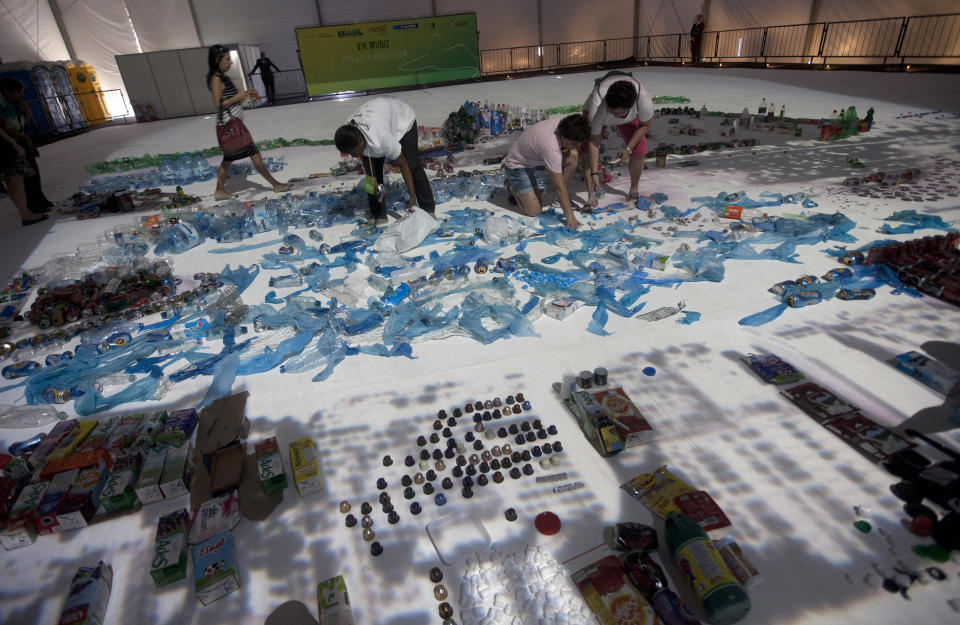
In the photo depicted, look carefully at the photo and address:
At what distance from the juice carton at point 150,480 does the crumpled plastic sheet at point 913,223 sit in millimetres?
5089

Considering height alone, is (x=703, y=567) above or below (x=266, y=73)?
below

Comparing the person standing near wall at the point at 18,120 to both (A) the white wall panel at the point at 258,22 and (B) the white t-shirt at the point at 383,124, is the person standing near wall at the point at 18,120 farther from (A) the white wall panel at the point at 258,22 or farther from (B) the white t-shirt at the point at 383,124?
(A) the white wall panel at the point at 258,22

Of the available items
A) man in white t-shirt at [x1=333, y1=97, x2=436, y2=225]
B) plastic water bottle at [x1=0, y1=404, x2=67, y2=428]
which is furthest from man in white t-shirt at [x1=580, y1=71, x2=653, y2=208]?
plastic water bottle at [x1=0, y1=404, x2=67, y2=428]

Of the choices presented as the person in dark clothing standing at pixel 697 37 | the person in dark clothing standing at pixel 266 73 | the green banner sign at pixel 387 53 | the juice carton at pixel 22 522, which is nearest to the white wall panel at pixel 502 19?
the green banner sign at pixel 387 53

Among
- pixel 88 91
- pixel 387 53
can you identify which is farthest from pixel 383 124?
pixel 88 91

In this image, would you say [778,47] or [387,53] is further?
[778,47]

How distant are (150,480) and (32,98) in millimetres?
15883

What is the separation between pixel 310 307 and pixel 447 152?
15.8 ft

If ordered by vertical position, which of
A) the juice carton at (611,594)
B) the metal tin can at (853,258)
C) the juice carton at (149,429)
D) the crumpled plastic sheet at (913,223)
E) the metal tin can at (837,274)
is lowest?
the juice carton at (611,594)

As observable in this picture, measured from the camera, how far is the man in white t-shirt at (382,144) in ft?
13.0

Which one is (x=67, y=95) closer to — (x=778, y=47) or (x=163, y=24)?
(x=163, y=24)

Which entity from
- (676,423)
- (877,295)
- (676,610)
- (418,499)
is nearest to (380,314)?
(418,499)

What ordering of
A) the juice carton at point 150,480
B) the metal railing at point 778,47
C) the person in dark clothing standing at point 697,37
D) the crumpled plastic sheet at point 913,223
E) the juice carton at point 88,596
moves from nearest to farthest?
the juice carton at point 88,596
the juice carton at point 150,480
the crumpled plastic sheet at point 913,223
the metal railing at point 778,47
the person in dark clothing standing at point 697,37

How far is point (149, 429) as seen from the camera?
2320 millimetres
